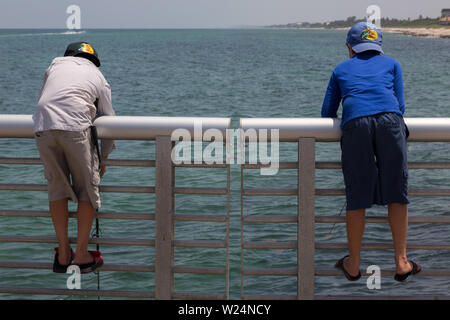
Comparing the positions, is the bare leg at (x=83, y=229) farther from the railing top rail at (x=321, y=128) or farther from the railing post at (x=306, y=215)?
the railing post at (x=306, y=215)

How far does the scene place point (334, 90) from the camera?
367 centimetres

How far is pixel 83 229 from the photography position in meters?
3.65

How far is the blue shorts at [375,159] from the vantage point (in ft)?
11.1

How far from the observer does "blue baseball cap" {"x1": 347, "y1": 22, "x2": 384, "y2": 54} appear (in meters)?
3.64

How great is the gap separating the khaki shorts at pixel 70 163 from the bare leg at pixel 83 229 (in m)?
0.04

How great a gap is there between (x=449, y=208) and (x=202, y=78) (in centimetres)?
3333

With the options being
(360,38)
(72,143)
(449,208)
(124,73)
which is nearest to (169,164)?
(72,143)

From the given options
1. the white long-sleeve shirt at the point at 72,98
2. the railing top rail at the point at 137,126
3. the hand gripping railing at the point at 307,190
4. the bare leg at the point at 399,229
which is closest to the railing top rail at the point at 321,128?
the hand gripping railing at the point at 307,190

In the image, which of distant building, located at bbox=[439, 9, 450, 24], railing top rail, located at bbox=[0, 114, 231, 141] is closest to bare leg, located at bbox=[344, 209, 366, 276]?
railing top rail, located at bbox=[0, 114, 231, 141]

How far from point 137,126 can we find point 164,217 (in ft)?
1.70

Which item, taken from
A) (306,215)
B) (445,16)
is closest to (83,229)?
(306,215)

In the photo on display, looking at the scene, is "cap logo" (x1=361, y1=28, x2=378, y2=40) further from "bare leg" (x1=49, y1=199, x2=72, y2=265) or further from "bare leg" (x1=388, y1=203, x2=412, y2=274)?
"bare leg" (x1=49, y1=199, x2=72, y2=265)

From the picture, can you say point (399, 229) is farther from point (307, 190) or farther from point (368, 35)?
point (368, 35)

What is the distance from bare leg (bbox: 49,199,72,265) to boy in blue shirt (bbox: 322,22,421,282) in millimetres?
1530
